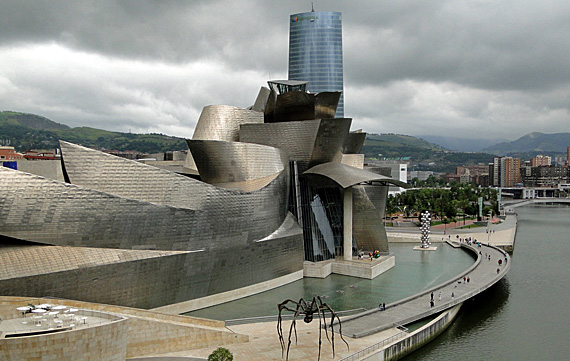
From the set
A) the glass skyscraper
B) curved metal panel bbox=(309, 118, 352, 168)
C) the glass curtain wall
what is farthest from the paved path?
the glass skyscraper

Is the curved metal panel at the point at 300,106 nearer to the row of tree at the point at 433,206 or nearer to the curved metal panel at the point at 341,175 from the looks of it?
the curved metal panel at the point at 341,175

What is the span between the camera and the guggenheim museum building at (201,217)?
78.4 ft

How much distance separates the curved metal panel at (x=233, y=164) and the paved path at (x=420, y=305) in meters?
12.9

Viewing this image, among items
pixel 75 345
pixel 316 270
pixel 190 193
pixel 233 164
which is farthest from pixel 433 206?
pixel 75 345

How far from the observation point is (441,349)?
27047mm

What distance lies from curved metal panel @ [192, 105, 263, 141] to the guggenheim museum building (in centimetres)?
10

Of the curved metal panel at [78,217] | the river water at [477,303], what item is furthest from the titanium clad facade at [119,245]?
the river water at [477,303]

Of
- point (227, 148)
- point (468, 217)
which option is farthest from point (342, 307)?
Result: point (468, 217)

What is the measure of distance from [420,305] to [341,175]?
41.9 feet

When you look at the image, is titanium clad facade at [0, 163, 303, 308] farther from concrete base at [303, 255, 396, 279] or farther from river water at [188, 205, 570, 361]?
concrete base at [303, 255, 396, 279]

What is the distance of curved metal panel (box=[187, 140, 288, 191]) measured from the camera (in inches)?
1401

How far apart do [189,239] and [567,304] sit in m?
27.1

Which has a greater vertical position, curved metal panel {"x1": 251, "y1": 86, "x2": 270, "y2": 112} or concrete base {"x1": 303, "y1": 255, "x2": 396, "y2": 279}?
curved metal panel {"x1": 251, "y1": 86, "x2": 270, "y2": 112}

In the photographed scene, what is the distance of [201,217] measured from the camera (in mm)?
30406
